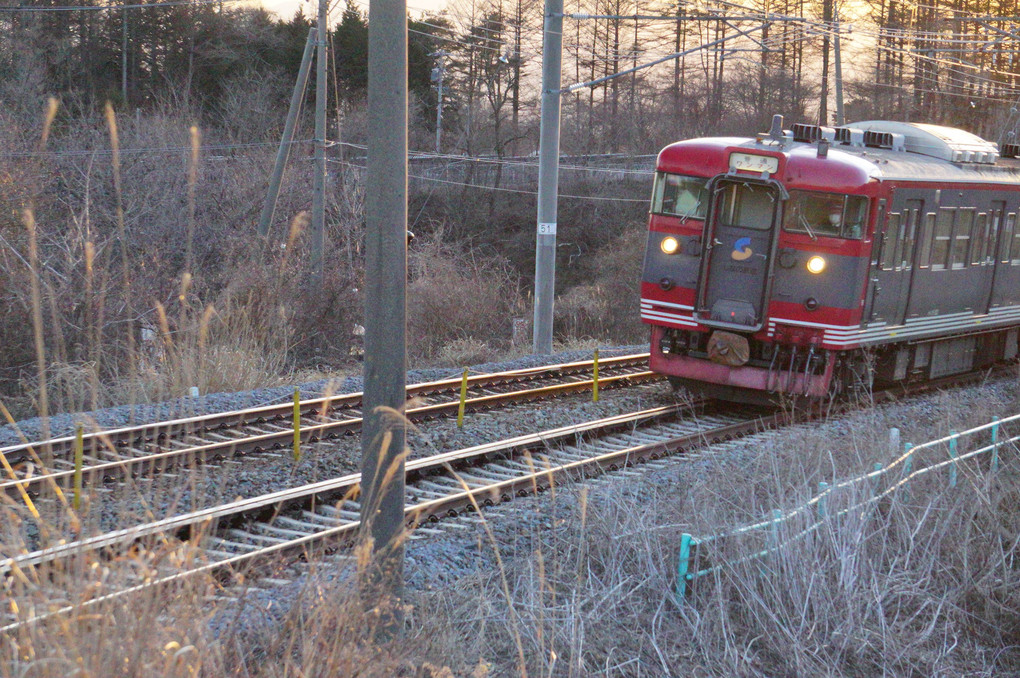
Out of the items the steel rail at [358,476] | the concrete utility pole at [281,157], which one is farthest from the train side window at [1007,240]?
the concrete utility pole at [281,157]

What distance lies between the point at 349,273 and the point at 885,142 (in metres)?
10.6

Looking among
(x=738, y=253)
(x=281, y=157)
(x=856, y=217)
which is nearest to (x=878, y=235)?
(x=856, y=217)

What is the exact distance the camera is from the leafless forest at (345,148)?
51.3ft

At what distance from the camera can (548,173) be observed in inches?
633

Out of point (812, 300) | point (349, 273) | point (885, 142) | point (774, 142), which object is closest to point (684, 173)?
point (774, 142)

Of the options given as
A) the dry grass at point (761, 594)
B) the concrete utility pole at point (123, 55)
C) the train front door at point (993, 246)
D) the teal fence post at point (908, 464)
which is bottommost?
the dry grass at point (761, 594)

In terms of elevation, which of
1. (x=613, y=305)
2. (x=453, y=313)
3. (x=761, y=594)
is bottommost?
(x=613, y=305)

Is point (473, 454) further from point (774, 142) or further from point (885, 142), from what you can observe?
point (885, 142)

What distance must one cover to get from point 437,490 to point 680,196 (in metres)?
5.54

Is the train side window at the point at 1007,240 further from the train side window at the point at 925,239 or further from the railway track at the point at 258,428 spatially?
the railway track at the point at 258,428

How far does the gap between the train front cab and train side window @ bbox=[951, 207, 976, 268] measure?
116 inches

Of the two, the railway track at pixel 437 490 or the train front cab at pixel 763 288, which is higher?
A: the train front cab at pixel 763 288

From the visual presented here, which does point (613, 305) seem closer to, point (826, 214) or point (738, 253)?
point (738, 253)

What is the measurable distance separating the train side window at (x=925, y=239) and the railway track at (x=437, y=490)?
9.14 feet
